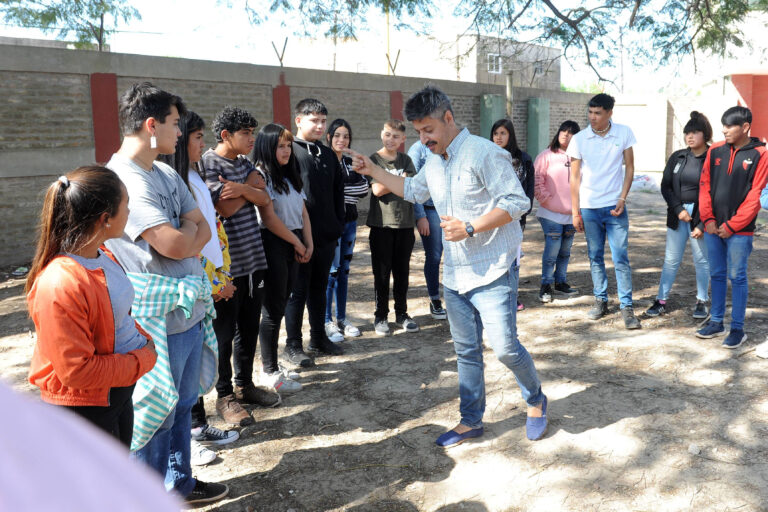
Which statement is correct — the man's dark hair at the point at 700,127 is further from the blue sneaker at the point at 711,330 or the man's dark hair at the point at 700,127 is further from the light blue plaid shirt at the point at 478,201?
the light blue plaid shirt at the point at 478,201

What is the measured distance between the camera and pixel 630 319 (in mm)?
5418

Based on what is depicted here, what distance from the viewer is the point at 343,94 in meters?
12.8

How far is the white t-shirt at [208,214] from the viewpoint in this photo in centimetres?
314

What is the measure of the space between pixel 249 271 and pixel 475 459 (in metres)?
1.67

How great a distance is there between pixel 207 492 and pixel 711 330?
404cm

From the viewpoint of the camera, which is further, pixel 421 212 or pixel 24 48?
pixel 24 48

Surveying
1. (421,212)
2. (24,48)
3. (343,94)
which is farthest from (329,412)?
(343,94)

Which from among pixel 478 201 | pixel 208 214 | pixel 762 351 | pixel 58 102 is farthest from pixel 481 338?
pixel 58 102

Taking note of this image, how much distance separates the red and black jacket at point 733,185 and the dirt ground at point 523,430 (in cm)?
98

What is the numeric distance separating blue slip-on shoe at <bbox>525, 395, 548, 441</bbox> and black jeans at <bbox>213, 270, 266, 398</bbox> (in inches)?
67.8

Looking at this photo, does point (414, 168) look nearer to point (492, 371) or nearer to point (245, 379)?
point (492, 371)

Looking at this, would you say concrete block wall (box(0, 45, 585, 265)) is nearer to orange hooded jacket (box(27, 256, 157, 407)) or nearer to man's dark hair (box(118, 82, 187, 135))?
man's dark hair (box(118, 82, 187, 135))

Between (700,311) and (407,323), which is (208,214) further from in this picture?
(700,311)

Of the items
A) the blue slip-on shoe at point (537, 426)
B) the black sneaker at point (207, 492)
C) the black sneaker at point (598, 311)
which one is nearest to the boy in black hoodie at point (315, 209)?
the black sneaker at point (207, 492)
